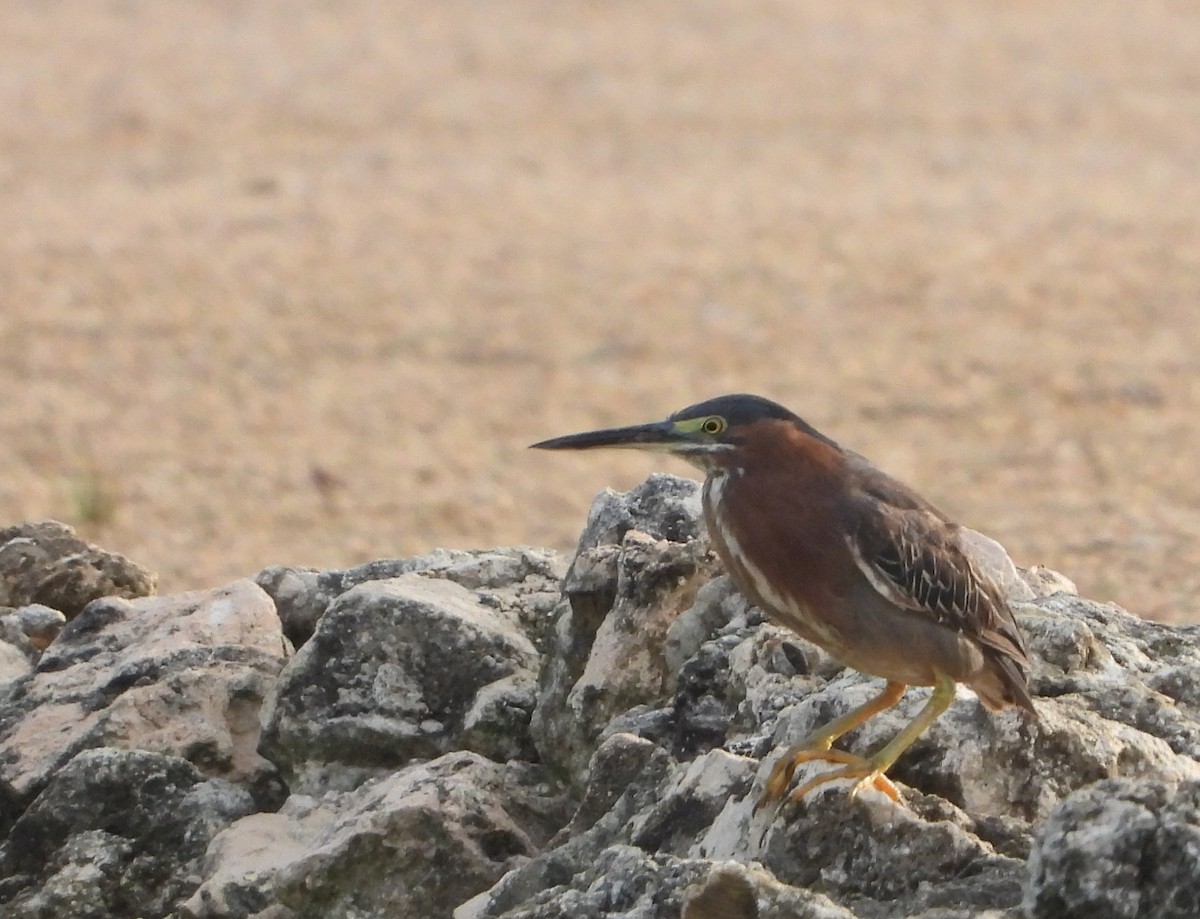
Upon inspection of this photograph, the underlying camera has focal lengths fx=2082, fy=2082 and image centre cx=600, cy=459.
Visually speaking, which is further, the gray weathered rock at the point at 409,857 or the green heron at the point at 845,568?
the gray weathered rock at the point at 409,857

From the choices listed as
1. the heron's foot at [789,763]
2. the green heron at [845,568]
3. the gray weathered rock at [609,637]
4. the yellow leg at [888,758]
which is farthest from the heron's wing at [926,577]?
the gray weathered rock at [609,637]

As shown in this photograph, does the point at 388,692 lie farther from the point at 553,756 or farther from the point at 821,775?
the point at 821,775

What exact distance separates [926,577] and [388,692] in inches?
54.3

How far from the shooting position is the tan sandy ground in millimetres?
10180

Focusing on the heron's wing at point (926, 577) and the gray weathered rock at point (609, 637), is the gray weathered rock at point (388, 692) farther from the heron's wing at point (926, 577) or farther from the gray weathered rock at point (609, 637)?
the heron's wing at point (926, 577)

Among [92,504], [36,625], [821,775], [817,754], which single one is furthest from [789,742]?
[92,504]

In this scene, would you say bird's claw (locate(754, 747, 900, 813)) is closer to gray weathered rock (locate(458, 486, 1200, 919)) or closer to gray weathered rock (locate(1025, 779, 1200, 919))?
gray weathered rock (locate(458, 486, 1200, 919))

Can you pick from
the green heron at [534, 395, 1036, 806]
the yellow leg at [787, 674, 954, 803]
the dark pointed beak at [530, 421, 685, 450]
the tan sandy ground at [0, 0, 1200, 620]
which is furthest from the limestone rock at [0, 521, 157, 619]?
the yellow leg at [787, 674, 954, 803]

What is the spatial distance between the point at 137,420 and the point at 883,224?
6.59 meters

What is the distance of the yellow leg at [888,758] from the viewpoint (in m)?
3.78

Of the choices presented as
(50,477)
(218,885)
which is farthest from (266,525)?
(218,885)

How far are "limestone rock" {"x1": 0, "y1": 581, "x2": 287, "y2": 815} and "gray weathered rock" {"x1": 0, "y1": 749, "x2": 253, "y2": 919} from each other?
0.50 ft

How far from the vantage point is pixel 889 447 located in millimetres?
10828

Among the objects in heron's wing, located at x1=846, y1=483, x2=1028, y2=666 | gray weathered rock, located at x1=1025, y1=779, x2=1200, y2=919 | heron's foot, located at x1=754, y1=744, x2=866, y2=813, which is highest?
heron's wing, located at x1=846, y1=483, x2=1028, y2=666
